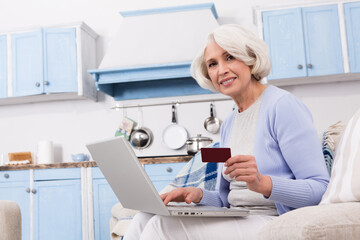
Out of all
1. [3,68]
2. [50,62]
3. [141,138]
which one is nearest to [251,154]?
[141,138]

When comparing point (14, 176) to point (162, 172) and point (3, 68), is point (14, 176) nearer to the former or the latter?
point (3, 68)

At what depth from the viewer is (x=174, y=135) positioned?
13.4 ft

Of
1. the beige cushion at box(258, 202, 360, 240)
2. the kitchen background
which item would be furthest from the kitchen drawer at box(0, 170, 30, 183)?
the beige cushion at box(258, 202, 360, 240)

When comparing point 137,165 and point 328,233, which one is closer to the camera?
point 328,233

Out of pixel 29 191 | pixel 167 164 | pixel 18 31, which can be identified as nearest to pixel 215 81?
pixel 167 164

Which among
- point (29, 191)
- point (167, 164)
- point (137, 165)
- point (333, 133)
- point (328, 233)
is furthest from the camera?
point (29, 191)

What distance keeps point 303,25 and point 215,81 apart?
234 cm

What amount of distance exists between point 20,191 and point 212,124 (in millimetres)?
1756

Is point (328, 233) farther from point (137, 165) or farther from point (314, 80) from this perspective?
point (314, 80)

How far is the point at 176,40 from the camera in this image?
3881mm

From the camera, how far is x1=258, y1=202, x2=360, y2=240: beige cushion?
79cm

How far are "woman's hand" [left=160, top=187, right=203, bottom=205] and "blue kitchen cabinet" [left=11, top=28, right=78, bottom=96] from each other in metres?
2.63

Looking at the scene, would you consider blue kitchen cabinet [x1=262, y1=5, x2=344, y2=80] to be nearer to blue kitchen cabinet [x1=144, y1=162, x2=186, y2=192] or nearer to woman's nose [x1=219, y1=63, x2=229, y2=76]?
blue kitchen cabinet [x1=144, y1=162, x2=186, y2=192]

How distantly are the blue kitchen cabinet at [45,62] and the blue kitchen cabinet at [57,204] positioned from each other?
77 cm
